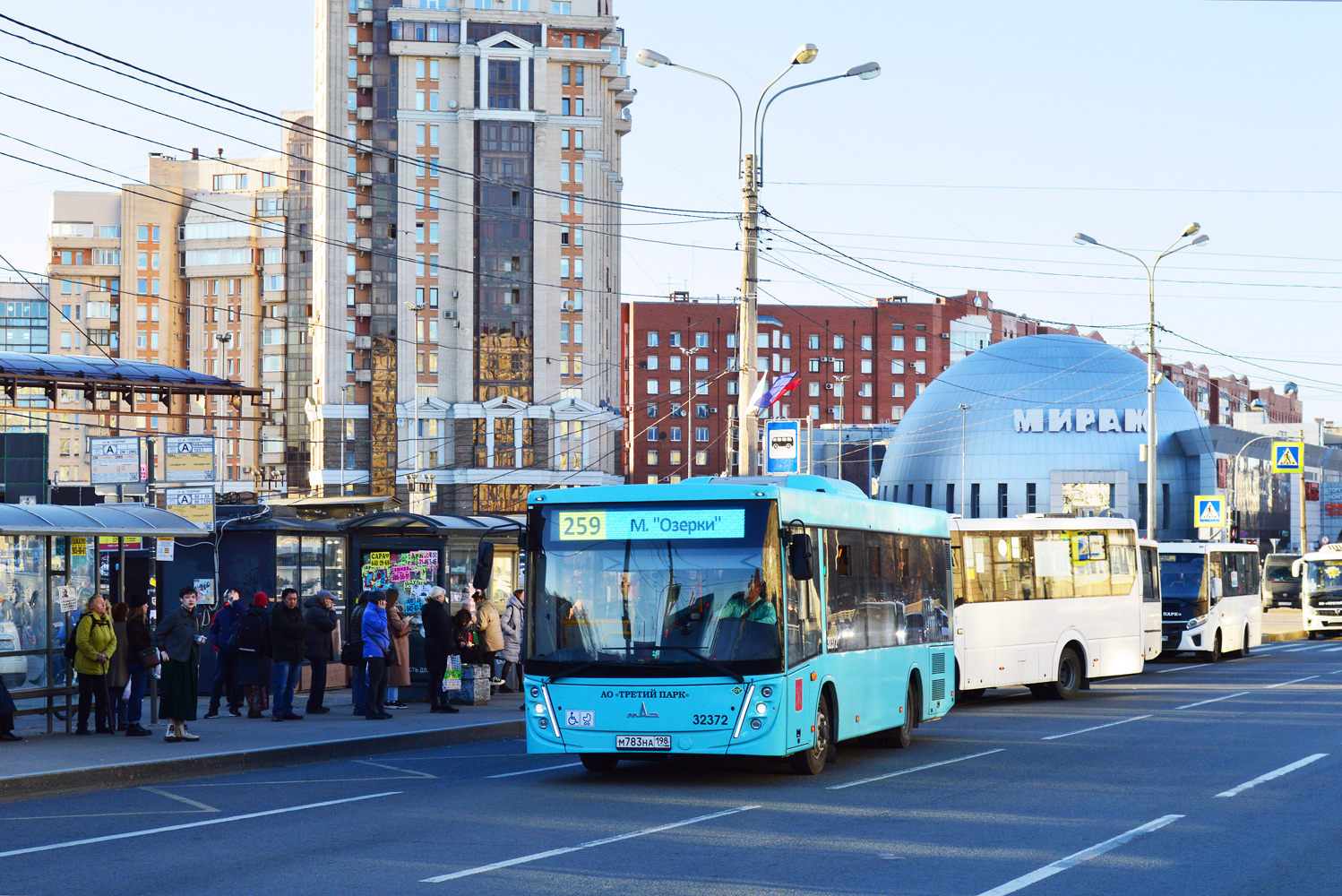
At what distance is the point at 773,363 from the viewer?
476 feet

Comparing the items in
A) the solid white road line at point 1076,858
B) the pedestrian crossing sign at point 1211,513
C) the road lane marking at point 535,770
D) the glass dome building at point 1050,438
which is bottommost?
the road lane marking at point 535,770

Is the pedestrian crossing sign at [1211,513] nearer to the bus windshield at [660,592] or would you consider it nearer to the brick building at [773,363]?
the bus windshield at [660,592]

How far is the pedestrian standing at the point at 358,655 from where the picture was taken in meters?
19.9

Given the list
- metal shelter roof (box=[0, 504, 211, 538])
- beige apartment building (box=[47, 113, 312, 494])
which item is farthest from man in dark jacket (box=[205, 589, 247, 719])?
beige apartment building (box=[47, 113, 312, 494])

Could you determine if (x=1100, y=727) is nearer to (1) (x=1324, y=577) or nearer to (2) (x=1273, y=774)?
(2) (x=1273, y=774)

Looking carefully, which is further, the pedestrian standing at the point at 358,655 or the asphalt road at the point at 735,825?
the pedestrian standing at the point at 358,655

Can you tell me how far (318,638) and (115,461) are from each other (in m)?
5.45

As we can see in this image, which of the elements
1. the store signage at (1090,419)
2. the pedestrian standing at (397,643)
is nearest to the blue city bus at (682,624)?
the pedestrian standing at (397,643)

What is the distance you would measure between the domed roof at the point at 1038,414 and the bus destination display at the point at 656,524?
305 feet

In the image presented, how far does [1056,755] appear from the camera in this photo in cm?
1628

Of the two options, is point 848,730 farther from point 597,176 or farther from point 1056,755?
point 597,176

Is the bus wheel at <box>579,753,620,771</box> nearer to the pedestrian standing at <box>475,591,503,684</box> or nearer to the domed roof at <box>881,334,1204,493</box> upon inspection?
Answer: the pedestrian standing at <box>475,591,503,684</box>

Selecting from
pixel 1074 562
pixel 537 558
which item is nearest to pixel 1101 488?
pixel 1074 562

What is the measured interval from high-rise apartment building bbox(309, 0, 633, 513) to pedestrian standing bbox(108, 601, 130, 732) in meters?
81.0
